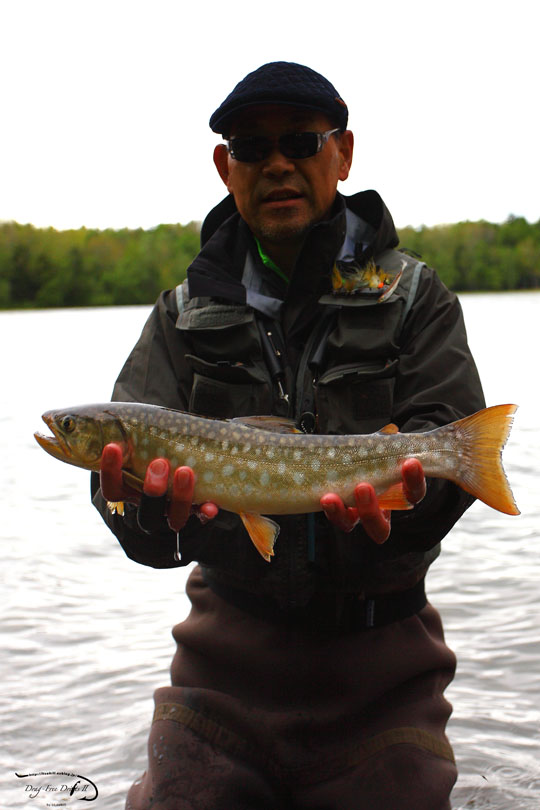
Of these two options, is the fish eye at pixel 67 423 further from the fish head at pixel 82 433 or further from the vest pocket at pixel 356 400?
the vest pocket at pixel 356 400

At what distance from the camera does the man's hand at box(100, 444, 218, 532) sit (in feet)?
11.5

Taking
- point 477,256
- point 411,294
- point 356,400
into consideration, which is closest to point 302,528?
→ point 356,400

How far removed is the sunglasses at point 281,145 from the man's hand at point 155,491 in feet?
5.04

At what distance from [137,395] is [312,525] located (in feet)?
3.30

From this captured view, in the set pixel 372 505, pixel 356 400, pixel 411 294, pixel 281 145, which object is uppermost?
pixel 281 145

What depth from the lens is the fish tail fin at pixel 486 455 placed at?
348 centimetres

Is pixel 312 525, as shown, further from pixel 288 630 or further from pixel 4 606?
pixel 4 606

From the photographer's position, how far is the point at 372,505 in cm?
346

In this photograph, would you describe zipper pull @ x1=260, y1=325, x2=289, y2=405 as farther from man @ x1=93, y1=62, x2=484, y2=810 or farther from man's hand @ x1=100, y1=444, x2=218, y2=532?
man's hand @ x1=100, y1=444, x2=218, y2=532

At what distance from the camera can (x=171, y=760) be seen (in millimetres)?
3920

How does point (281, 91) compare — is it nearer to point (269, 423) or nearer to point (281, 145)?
point (281, 145)

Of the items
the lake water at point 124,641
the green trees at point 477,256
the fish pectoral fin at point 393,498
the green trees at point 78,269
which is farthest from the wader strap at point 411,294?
the green trees at point 477,256

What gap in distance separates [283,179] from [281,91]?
37 centimetres

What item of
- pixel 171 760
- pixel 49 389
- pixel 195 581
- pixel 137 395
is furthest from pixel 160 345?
pixel 49 389
